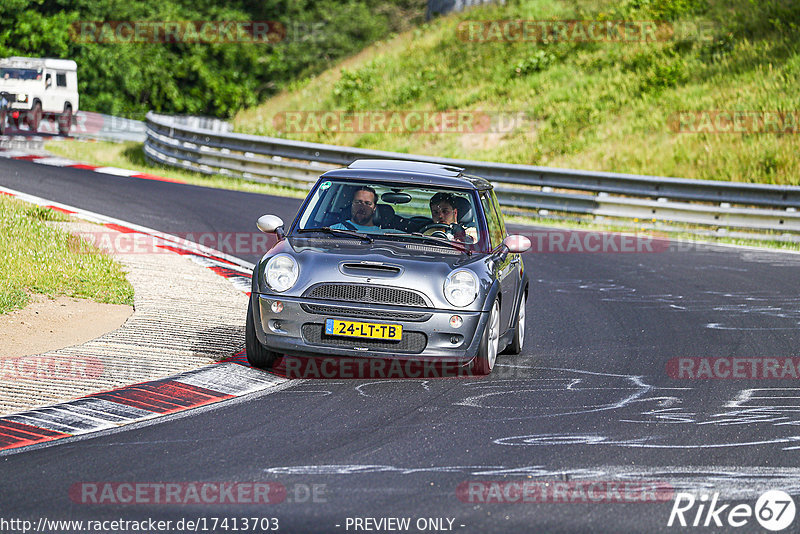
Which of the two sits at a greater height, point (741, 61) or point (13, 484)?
point (741, 61)

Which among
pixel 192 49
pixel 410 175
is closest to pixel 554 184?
pixel 410 175

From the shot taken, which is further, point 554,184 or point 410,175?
point 554,184

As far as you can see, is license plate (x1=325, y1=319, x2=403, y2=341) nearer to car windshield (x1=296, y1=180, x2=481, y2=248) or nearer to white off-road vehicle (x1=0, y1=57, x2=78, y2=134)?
car windshield (x1=296, y1=180, x2=481, y2=248)

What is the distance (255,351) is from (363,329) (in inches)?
36.1

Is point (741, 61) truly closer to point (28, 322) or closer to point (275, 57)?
point (28, 322)

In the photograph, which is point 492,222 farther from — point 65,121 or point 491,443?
point 65,121

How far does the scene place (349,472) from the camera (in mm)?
5660

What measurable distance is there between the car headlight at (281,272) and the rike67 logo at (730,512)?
3.58 metres

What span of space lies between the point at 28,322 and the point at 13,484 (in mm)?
4483

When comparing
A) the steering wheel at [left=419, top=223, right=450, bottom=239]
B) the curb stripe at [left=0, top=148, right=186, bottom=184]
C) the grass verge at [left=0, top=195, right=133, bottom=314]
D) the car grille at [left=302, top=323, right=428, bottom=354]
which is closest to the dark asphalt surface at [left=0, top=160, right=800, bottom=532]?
the car grille at [left=302, top=323, right=428, bottom=354]

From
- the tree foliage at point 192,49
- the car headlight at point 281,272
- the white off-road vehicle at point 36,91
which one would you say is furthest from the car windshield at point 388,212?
the tree foliage at point 192,49

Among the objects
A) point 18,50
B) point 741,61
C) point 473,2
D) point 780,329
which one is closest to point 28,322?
point 780,329

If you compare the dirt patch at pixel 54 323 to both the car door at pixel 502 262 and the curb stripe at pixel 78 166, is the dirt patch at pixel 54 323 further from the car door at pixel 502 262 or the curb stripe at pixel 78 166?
the curb stripe at pixel 78 166

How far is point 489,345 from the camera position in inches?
328
